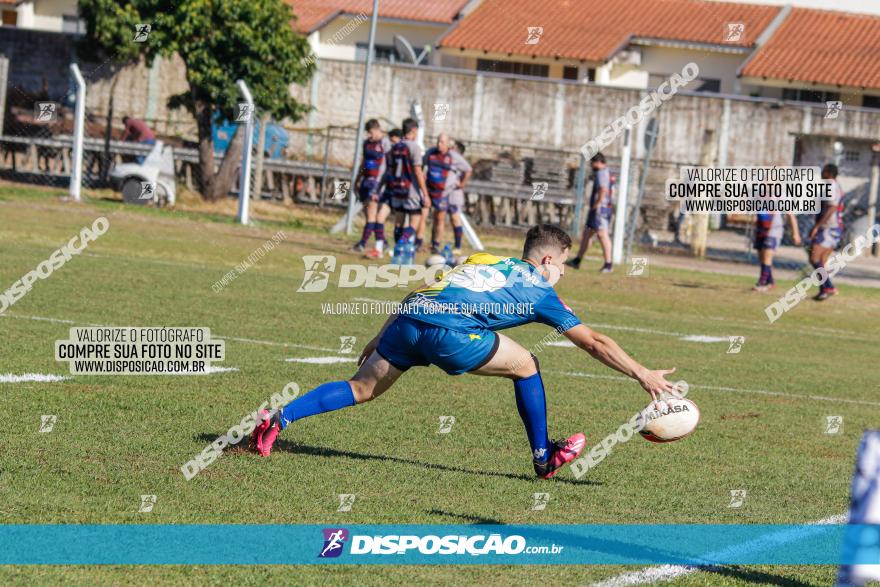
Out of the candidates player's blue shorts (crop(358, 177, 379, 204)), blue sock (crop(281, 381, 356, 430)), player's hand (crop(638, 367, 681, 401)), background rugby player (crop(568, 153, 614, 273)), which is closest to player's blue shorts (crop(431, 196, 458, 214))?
player's blue shorts (crop(358, 177, 379, 204))

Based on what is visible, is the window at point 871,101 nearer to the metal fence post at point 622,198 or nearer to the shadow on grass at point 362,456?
the metal fence post at point 622,198

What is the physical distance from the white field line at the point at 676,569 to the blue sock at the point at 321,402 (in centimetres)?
234

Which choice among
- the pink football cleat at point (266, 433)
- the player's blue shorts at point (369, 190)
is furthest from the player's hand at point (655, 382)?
the player's blue shorts at point (369, 190)

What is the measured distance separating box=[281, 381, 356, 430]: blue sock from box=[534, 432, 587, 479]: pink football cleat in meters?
1.12

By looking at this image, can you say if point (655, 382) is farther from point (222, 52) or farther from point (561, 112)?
point (561, 112)

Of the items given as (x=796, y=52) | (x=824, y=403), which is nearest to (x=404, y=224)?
(x=824, y=403)

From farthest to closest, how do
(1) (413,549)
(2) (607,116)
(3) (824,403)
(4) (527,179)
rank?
(2) (607,116) → (4) (527,179) → (3) (824,403) → (1) (413,549)

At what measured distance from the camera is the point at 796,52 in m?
46.5

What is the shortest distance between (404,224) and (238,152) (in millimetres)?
8247

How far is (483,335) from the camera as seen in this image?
7.35m

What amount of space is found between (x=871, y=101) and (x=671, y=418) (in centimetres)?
4144

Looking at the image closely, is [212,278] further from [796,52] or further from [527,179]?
[796,52]

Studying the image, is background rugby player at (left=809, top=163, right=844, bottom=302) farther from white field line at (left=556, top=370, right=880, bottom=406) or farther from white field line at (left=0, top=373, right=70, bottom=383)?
white field line at (left=0, top=373, right=70, bottom=383)

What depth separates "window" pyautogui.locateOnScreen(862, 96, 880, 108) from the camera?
4563cm
